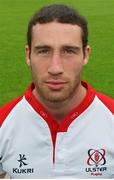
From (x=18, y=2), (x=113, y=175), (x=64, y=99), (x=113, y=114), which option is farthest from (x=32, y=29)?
(x=18, y=2)

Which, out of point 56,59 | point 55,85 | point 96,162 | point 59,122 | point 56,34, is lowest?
point 96,162

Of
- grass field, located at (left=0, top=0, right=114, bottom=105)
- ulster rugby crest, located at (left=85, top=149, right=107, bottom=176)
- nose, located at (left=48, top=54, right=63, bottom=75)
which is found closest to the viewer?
nose, located at (left=48, top=54, right=63, bottom=75)

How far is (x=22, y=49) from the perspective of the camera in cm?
1088

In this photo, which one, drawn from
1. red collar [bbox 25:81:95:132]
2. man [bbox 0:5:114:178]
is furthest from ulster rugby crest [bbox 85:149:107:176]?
red collar [bbox 25:81:95:132]

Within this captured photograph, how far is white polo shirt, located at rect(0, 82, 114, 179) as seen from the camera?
235 centimetres

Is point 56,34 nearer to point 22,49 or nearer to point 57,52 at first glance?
point 57,52

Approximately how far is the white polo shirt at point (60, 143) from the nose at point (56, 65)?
25cm

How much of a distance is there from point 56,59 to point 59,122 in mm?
328

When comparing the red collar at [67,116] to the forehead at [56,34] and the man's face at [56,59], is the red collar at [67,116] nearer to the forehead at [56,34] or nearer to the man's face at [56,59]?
the man's face at [56,59]

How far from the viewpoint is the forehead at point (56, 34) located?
225 centimetres

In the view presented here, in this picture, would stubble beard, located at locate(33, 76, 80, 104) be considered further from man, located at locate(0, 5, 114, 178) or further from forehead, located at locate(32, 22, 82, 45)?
forehead, located at locate(32, 22, 82, 45)

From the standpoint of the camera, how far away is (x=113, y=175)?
2.42 metres

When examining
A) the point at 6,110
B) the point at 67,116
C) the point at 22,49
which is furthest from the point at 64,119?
the point at 22,49

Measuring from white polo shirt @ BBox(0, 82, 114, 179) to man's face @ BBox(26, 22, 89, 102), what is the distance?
13cm
